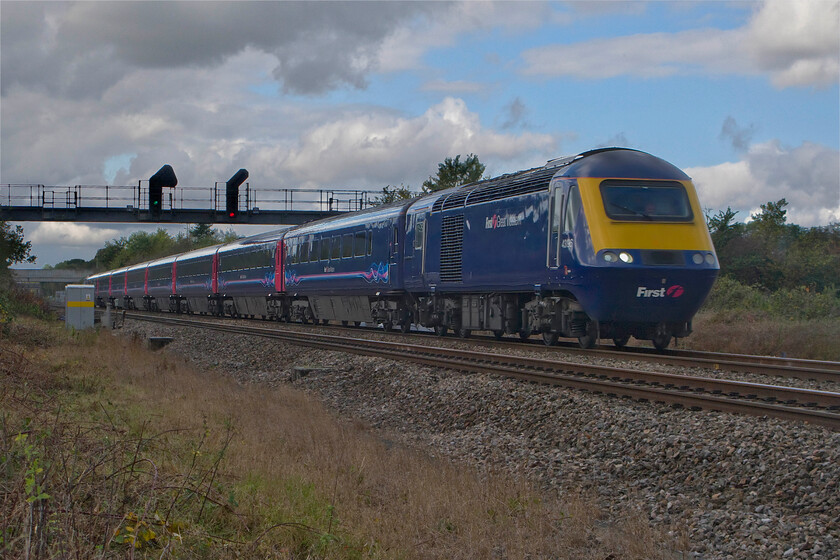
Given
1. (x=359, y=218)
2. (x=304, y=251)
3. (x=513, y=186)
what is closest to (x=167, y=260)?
(x=304, y=251)

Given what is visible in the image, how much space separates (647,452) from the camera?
8078mm

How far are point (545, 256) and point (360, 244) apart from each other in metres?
9.84

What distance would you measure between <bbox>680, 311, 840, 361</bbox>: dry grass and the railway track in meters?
7.13

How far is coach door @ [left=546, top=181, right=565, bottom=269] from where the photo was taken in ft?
49.4

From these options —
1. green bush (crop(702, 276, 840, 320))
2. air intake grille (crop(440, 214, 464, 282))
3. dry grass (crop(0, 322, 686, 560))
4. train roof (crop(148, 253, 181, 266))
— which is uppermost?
train roof (crop(148, 253, 181, 266))

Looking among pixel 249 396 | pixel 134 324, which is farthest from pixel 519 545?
pixel 134 324

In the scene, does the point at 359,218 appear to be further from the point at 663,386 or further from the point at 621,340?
the point at 663,386

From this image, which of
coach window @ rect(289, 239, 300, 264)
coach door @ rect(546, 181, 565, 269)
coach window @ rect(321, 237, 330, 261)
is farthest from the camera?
coach window @ rect(289, 239, 300, 264)

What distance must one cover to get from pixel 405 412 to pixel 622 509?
5.62 meters

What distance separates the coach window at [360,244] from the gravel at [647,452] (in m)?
10.4

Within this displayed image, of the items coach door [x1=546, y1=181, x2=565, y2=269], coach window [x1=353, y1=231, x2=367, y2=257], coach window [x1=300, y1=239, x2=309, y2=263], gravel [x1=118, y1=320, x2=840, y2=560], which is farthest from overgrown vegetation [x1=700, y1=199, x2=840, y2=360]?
coach window [x1=300, y1=239, x2=309, y2=263]

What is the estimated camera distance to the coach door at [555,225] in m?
15.0

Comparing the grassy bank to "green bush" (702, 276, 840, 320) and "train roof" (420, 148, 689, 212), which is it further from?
"train roof" (420, 148, 689, 212)

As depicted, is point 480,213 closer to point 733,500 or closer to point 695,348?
point 695,348
